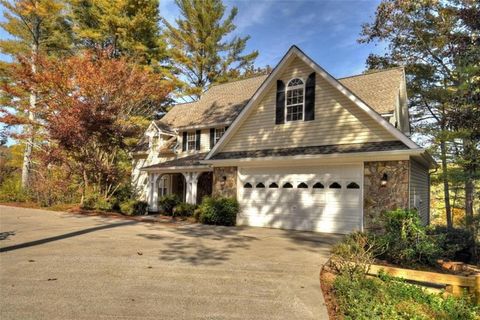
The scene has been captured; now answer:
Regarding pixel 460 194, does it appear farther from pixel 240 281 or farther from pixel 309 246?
pixel 240 281

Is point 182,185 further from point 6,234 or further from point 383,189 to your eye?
point 383,189

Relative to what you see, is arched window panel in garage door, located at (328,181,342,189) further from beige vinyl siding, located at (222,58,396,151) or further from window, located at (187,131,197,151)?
window, located at (187,131,197,151)

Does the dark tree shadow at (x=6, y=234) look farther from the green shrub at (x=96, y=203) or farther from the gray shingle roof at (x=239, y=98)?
the gray shingle roof at (x=239, y=98)

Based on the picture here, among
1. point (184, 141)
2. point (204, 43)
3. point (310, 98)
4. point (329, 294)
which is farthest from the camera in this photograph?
point (204, 43)

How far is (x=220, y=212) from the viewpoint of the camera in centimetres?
1395

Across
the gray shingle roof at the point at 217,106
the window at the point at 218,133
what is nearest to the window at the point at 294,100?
the gray shingle roof at the point at 217,106

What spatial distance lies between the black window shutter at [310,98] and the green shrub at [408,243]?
21.3ft

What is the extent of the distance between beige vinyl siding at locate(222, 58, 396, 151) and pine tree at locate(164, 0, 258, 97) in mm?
18060

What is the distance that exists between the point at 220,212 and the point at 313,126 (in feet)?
16.8

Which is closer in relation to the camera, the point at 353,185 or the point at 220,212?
the point at 353,185

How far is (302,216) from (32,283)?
948cm

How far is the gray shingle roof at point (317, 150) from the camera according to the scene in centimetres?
1111

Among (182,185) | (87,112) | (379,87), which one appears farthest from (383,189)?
(87,112)

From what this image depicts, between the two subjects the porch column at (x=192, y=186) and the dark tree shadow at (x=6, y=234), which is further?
the porch column at (x=192, y=186)
